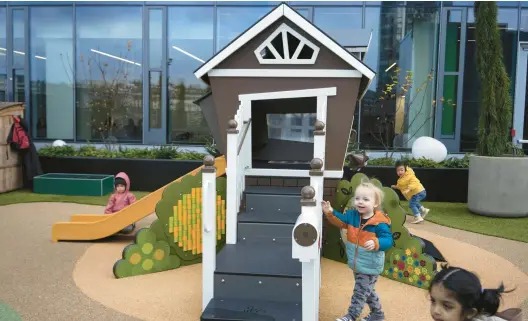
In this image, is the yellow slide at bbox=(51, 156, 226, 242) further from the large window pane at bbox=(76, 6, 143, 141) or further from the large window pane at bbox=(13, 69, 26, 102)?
the large window pane at bbox=(13, 69, 26, 102)

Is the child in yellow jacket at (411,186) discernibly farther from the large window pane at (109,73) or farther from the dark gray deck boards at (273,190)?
the large window pane at (109,73)

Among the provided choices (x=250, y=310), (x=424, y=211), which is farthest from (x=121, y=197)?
(x=424, y=211)

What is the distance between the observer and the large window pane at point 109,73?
1522cm

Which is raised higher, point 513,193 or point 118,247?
point 513,193

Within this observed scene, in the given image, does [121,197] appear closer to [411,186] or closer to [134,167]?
[134,167]

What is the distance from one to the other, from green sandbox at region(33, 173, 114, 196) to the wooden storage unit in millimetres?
611

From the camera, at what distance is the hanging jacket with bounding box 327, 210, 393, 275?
386 cm

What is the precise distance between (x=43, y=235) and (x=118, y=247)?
4.62ft

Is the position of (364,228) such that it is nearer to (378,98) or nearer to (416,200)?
(416,200)

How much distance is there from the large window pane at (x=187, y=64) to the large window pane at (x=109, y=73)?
1005 millimetres

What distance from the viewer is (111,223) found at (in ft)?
23.0

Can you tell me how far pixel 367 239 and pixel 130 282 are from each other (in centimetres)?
281

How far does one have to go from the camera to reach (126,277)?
5605 mm

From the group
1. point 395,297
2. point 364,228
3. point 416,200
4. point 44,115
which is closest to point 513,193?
point 416,200
